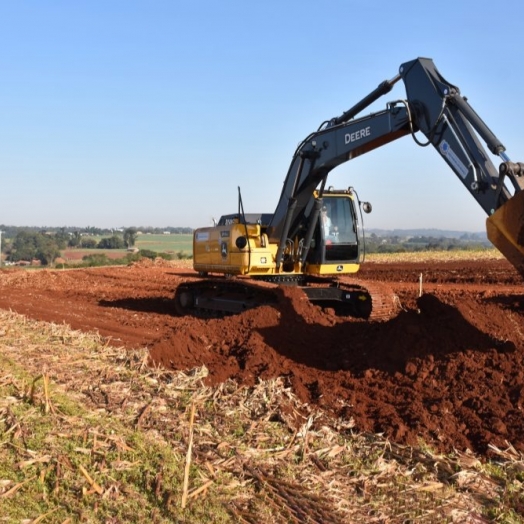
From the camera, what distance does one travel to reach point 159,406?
6961 millimetres

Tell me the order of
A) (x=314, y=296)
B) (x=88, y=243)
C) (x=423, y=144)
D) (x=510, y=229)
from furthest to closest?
1. (x=88, y=243)
2. (x=314, y=296)
3. (x=423, y=144)
4. (x=510, y=229)

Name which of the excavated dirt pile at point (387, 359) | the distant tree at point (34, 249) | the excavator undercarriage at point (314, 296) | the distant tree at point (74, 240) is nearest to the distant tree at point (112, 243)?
the distant tree at point (74, 240)

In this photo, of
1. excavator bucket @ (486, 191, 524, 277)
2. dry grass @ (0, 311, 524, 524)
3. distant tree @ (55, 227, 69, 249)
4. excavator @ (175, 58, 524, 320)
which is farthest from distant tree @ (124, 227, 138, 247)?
excavator bucket @ (486, 191, 524, 277)

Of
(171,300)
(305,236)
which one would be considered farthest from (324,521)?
(171,300)

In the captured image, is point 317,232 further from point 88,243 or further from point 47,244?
point 88,243

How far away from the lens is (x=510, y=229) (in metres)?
7.25

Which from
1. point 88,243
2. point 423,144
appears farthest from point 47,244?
point 423,144

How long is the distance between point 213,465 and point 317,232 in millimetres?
8116

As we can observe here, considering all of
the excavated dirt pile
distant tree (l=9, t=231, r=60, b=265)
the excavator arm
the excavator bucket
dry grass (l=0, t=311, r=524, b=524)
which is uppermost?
the excavator arm

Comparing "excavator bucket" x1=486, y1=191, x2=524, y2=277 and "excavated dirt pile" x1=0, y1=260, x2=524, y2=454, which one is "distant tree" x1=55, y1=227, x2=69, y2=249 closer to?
"excavated dirt pile" x1=0, y1=260, x2=524, y2=454

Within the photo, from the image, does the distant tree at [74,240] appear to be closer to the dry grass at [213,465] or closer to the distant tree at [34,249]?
the distant tree at [34,249]

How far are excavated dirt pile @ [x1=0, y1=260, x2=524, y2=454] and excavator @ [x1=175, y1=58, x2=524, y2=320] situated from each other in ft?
2.91

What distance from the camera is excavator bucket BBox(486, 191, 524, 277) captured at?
711 cm

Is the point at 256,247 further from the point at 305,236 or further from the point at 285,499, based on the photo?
the point at 285,499
